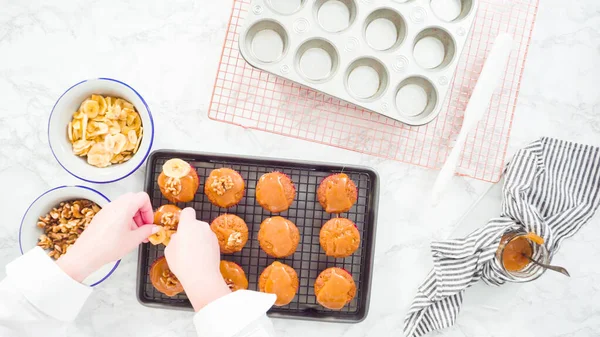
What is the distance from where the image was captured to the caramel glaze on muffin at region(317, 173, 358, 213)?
175 cm

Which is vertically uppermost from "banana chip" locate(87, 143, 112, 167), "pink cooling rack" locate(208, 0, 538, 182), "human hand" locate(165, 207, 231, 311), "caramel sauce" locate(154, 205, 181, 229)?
"pink cooling rack" locate(208, 0, 538, 182)

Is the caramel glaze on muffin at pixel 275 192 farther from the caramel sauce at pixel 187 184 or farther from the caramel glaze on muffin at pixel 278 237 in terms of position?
the caramel sauce at pixel 187 184

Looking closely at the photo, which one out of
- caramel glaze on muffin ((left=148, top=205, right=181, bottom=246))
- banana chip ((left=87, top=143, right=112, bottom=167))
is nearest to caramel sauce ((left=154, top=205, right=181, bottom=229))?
caramel glaze on muffin ((left=148, top=205, right=181, bottom=246))

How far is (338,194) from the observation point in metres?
1.75

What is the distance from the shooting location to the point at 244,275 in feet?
5.81

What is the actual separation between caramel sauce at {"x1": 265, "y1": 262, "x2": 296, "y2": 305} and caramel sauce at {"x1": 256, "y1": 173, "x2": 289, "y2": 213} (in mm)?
210

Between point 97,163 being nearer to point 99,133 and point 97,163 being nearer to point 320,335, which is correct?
point 99,133

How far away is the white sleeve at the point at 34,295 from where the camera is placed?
1.42 m

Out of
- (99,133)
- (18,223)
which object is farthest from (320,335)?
(18,223)

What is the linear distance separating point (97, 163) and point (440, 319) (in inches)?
52.4

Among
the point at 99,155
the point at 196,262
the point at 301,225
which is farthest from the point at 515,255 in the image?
the point at 99,155

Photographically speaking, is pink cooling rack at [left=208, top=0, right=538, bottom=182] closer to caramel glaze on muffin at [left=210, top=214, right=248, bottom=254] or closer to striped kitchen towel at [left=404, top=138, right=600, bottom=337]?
striped kitchen towel at [left=404, top=138, right=600, bottom=337]

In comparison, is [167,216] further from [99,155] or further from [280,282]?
[280,282]

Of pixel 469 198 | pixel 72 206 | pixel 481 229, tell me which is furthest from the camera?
pixel 469 198
